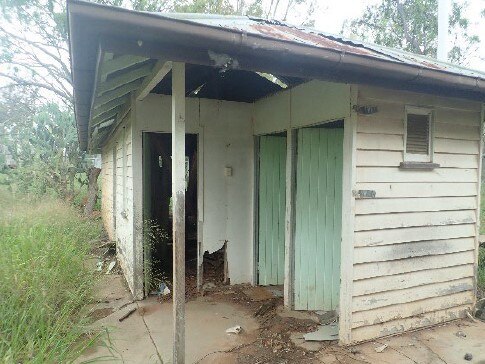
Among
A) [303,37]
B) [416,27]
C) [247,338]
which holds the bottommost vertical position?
[247,338]

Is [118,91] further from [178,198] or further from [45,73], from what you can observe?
[45,73]

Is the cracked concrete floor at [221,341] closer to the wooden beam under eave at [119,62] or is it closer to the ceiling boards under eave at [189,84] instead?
the wooden beam under eave at [119,62]

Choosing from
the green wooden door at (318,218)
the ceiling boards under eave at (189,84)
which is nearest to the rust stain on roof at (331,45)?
the ceiling boards under eave at (189,84)

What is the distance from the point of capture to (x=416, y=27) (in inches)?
586

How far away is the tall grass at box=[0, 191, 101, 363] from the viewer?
2.60 m

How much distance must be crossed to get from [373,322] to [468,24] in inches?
616

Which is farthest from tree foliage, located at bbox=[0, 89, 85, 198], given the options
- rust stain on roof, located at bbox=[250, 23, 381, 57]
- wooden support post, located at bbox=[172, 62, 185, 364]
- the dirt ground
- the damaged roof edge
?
rust stain on roof, located at bbox=[250, 23, 381, 57]

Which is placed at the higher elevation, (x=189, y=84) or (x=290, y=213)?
(x=189, y=84)

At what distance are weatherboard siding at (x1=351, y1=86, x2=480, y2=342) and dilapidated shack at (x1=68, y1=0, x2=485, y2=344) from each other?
0.05ft

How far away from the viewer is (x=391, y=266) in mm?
3717

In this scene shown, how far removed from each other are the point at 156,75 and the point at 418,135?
112 inches

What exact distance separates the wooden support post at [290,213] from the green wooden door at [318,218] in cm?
6

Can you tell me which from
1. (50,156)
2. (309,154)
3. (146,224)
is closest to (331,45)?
(309,154)

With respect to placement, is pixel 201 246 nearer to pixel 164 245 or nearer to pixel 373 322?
pixel 164 245
